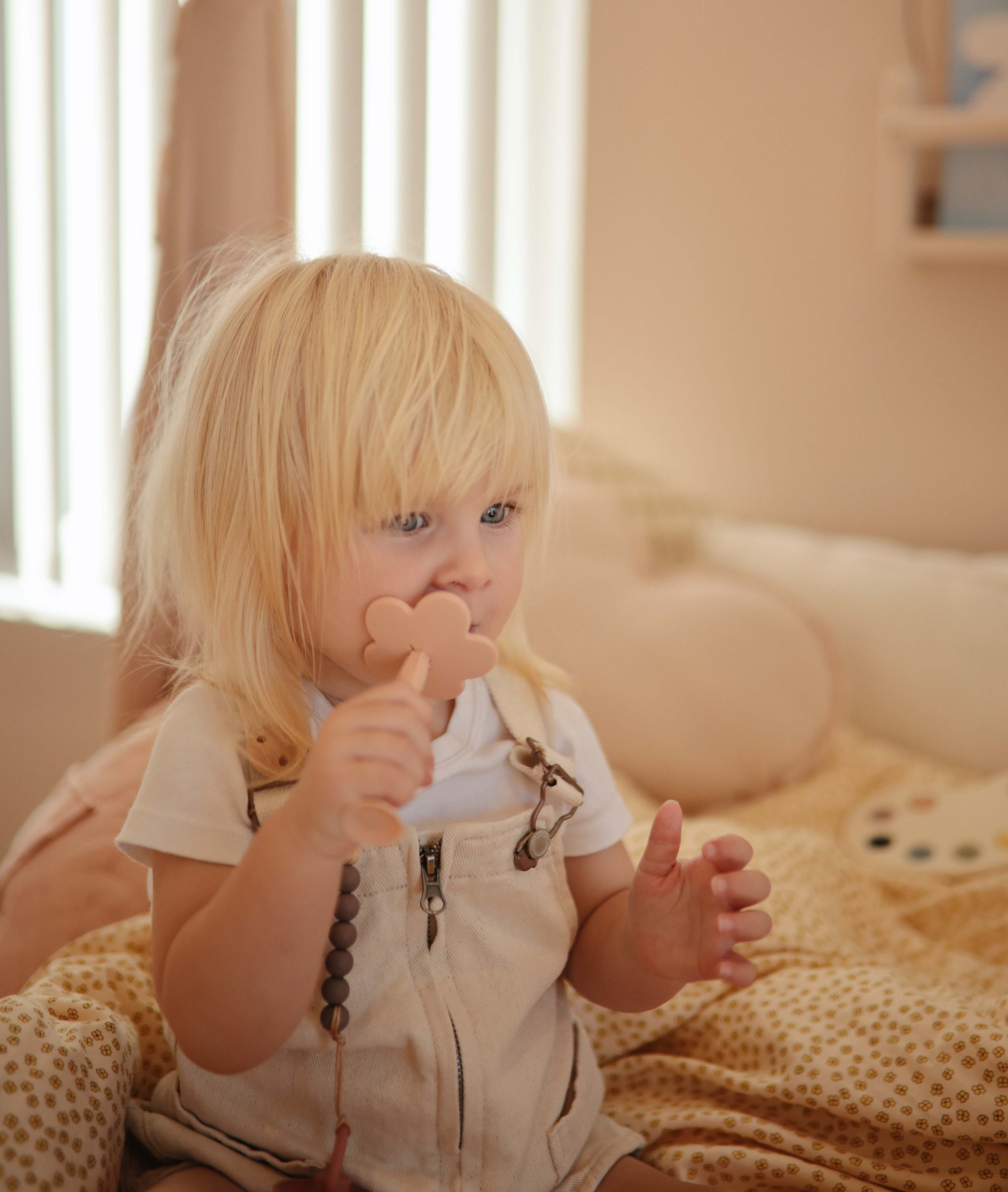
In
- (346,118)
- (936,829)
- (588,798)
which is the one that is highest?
(346,118)

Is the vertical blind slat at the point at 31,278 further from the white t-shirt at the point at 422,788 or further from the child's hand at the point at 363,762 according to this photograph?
the child's hand at the point at 363,762

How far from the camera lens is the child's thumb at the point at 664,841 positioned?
0.63 m

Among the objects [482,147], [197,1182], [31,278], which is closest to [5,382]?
[31,278]

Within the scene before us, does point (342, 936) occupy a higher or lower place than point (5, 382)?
lower

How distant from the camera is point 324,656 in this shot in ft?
2.16

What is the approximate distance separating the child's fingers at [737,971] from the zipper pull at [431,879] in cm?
16

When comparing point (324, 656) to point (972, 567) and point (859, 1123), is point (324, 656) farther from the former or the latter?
point (972, 567)

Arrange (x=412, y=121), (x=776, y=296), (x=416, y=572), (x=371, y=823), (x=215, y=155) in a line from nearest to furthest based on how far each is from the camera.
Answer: (x=371, y=823), (x=416, y=572), (x=215, y=155), (x=412, y=121), (x=776, y=296)

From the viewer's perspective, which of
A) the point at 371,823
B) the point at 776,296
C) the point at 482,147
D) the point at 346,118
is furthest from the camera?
the point at 776,296

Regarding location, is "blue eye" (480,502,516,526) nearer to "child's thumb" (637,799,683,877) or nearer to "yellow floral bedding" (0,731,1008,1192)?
"child's thumb" (637,799,683,877)

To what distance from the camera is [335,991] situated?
0.60 m

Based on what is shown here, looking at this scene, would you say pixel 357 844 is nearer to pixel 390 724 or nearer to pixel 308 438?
pixel 390 724

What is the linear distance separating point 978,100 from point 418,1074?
4.47 ft

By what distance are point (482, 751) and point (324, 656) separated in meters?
0.12
